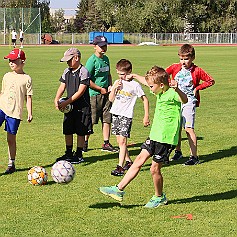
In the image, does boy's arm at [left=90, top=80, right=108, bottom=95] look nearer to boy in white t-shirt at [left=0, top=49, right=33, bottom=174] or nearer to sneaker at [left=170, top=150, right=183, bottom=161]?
boy in white t-shirt at [left=0, top=49, right=33, bottom=174]

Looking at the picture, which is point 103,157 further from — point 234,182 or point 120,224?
point 120,224

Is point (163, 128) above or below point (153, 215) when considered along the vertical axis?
above

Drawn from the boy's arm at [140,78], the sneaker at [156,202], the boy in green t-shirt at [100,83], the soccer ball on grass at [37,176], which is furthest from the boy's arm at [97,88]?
the sneaker at [156,202]

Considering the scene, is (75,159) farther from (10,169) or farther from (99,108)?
(99,108)

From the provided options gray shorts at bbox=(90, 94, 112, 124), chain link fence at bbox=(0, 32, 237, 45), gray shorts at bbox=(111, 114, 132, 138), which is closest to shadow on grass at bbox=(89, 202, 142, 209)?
gray shorts at bbox=(111, 114, 132, 138)

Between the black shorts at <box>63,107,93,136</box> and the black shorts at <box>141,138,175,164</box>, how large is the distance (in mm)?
2675

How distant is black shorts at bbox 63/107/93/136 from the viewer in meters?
9.62

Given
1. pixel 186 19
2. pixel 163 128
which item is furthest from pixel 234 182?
pixel 186 19

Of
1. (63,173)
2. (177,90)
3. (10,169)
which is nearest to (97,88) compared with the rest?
(10,169)

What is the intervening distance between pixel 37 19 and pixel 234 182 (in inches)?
2607

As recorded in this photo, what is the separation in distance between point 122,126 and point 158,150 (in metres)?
2.06

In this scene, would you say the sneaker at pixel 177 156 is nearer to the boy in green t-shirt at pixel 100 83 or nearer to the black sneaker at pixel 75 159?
the boy in green t-shirt at pixel 100 83

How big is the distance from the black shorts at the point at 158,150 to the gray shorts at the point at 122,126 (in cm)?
187

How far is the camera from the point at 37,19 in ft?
237
